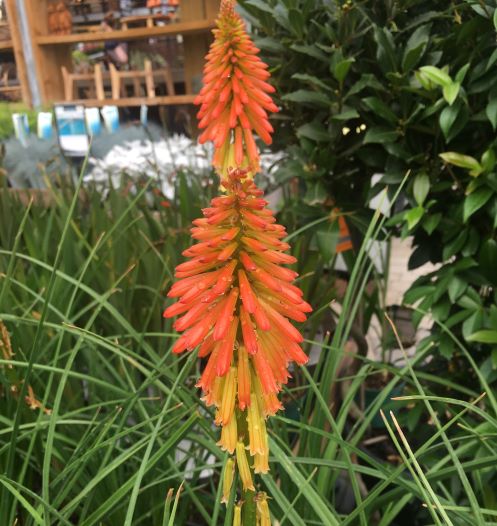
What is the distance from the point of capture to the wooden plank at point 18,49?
11.9ft

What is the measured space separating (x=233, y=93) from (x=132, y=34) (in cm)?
275

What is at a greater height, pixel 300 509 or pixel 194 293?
pixel 194 293

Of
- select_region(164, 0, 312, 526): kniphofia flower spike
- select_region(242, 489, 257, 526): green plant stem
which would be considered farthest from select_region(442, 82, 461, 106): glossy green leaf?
select_region(242, 489, 257, 526): green plant stem

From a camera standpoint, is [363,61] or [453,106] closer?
[453,106]

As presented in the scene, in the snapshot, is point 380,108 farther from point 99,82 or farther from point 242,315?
point 99,82

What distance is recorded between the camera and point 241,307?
52cm

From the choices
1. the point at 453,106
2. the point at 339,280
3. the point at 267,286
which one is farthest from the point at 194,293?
the point at 339,280

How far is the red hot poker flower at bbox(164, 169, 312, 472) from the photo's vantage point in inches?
19.6

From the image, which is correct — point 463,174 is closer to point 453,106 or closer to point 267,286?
point 453,106

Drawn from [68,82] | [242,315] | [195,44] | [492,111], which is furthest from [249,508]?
[68,82]

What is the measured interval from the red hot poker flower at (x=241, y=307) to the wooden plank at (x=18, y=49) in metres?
3.86

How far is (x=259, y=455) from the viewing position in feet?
1.71

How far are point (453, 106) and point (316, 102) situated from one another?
0.36m

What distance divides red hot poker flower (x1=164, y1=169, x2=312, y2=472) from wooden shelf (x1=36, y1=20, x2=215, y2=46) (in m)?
3.01
